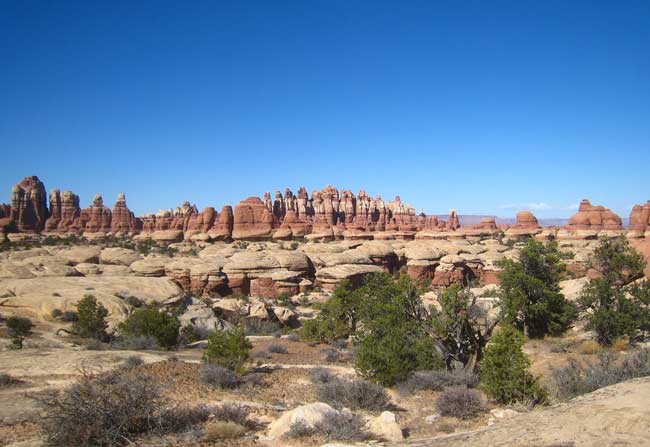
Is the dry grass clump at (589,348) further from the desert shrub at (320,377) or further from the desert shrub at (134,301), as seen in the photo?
the desert shrub at (134,301)

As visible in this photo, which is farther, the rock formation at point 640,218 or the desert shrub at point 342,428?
the rock formation at point 640,218

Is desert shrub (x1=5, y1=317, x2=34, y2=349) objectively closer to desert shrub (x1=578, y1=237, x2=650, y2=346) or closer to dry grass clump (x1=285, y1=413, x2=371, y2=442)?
dry grass clump (x1=285, y1=413, x2=371, y2=442)

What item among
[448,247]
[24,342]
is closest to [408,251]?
[448,247]

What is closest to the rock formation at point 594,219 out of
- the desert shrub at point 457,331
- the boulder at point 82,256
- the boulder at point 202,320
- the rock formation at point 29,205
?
the boulder at point 202,320

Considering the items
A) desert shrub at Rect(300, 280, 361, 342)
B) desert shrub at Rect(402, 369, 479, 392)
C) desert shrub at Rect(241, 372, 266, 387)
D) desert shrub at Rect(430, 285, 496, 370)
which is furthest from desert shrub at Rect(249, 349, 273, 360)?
desert shrub at Rect(430, 285, 496, 370)

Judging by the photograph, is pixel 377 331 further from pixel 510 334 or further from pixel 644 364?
pixel 644 364

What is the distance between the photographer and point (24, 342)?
15289 mm

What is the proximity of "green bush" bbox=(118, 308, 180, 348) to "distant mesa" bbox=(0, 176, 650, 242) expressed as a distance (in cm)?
4945

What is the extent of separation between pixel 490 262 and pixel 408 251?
25.5 ft

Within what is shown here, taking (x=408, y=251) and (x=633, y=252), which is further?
(x=408, y=251)

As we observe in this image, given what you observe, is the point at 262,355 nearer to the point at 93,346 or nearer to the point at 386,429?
the point at 93,346

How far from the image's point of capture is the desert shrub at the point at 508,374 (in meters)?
8.76

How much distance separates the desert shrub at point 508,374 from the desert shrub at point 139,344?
442 inches

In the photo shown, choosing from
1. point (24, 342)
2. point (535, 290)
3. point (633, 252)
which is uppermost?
point (633, 252)
